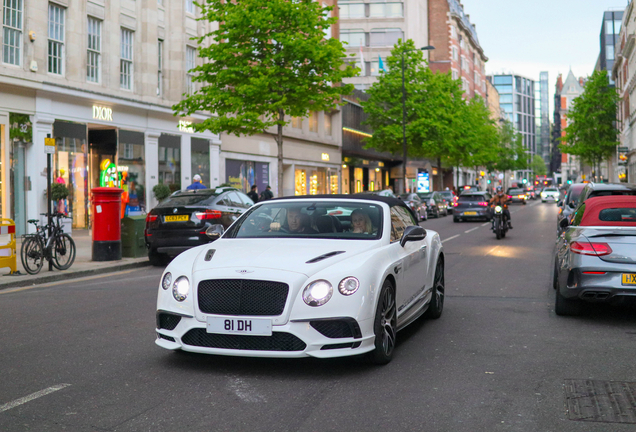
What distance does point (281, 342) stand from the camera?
17.9ft

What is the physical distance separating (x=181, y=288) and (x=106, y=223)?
9745 mm

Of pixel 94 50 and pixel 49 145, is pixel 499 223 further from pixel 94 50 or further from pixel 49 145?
pixel 94 50

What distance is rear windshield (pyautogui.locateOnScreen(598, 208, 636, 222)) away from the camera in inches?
352

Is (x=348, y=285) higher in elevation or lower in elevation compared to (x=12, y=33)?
lower

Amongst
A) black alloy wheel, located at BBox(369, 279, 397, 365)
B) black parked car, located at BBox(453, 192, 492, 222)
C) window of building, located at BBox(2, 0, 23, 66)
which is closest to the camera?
black alloy wheel, located at BBox(369, 279, 397, 365)

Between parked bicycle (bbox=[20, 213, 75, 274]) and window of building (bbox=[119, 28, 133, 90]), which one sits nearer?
parked bicycle (bbox=[20, 213, 75, 274])

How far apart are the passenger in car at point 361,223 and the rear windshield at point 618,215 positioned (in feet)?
11.9

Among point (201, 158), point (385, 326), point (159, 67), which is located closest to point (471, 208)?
point (201, 158)

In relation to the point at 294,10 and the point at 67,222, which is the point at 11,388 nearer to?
the point at 67,222

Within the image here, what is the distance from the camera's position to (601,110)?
230ft

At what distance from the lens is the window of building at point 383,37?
239 ft

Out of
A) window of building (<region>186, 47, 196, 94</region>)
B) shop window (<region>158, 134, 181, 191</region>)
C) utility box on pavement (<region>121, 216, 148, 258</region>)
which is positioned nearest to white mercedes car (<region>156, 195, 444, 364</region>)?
utility box on pavement (<region>121, 216, 148, 258</region>)

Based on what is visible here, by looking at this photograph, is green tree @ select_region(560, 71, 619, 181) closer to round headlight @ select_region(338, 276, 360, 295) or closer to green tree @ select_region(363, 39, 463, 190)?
green tree @ select_region(363, 39, 463, 190)

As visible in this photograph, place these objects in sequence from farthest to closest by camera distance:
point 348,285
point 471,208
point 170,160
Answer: point 471,208, point 170,160, point 348,285
